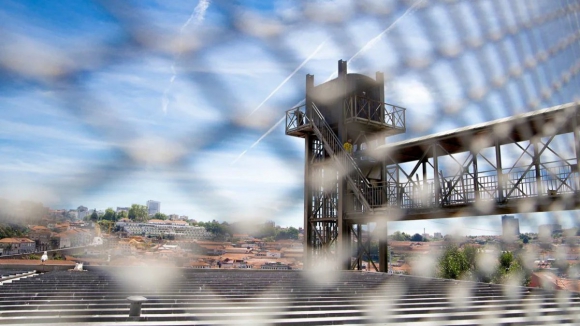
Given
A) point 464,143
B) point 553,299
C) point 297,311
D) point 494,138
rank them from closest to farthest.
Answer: point 297,311 < point 553,299 < point 494,138 < point 464,143

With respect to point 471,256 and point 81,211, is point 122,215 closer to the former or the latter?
point 81,211

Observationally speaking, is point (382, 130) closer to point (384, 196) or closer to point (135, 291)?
point (384, 196)

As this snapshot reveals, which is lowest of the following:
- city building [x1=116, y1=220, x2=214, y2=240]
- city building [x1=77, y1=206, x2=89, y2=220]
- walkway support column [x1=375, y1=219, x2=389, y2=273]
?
walkway support column [x1=375, y1=219, x2=389, y2=273]

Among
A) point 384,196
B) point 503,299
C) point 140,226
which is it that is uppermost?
point 384,196

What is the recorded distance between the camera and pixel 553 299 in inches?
349

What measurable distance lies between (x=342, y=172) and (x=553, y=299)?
12583mm

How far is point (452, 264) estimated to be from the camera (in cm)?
5312

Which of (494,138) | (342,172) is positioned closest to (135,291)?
(494,138)

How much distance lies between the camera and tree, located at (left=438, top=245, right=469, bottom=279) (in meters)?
52.7

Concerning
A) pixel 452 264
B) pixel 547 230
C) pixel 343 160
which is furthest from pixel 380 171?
pixel 452 264

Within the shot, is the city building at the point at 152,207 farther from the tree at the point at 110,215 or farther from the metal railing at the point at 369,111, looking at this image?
the metal railing at the point at 369,111

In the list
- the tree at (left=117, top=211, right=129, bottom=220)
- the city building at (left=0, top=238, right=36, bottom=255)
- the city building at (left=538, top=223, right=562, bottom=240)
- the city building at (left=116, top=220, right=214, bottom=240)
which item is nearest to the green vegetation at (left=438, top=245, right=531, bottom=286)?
the city building at (left=538, top=223, right=562, bottom=240)

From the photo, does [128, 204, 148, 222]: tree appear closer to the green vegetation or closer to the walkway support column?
the walkway support column

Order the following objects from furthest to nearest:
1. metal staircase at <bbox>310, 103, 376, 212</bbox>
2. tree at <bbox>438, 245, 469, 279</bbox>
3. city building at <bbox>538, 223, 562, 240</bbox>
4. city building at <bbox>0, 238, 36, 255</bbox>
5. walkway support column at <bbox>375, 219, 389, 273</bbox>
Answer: tree at <bbox>438, 245, 469, 279</bbox>, walkway support column at <bbox>375, 219, 389, 273</bbox>, metal staircase at <bbox>310, 103, 376, 212</bbox>, city building at <bbox>538, 223, 562, 240</bbox>, city building at <bbox>0, 238, 36, 255</bbox>
